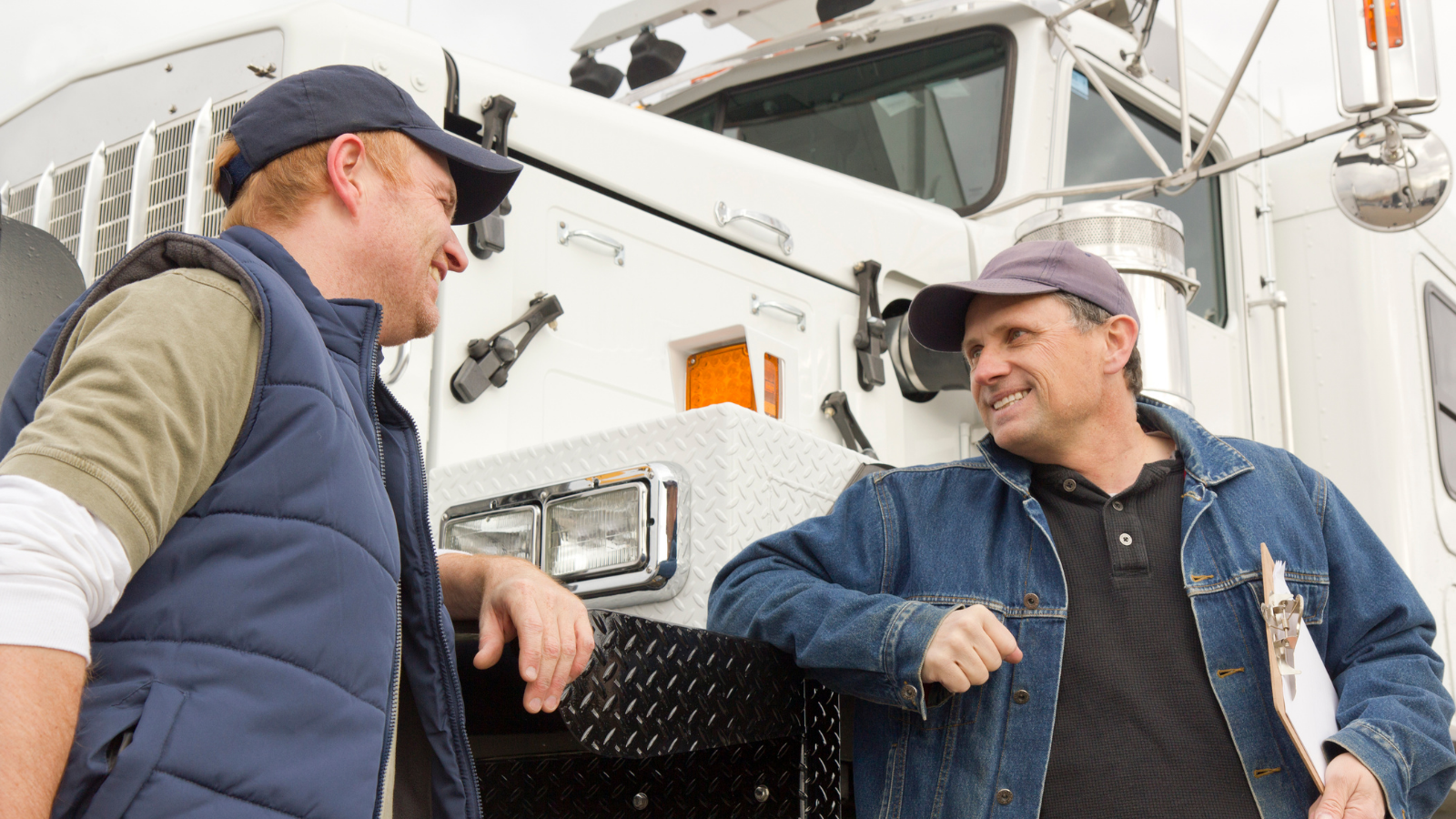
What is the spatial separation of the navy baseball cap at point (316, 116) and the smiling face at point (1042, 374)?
0.99 meters

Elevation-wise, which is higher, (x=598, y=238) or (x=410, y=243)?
(x=598, y=238)

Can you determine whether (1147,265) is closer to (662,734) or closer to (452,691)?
(662,734)

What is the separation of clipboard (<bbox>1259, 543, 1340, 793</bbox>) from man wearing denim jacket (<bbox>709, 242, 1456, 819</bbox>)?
24 millimetres

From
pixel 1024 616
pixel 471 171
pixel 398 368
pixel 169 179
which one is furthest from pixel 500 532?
pixel 169 179

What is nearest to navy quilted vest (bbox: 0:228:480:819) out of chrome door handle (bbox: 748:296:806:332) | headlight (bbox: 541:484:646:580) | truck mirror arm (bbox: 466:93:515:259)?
headlight (bbox: 541:484:646:580)

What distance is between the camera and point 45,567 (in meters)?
→ 0.95

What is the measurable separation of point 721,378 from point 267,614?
66.7 inches

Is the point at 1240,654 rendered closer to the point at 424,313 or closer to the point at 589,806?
the point at 589,806

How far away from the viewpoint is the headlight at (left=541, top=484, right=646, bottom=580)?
2.02 m

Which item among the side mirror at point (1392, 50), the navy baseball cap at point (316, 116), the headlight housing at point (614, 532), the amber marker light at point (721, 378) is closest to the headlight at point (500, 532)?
the headlight housing at point (614, 532)

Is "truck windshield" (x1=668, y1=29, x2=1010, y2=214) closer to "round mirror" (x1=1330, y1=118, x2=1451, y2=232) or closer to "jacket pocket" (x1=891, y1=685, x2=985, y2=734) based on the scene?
"round mirror" (x1=1330, y1=118, x2=1451, y2=232)

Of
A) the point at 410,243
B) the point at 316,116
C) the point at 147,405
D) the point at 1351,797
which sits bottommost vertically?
the point at 1351,797

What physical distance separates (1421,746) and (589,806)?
108 cm

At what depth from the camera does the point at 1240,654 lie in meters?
1.79
